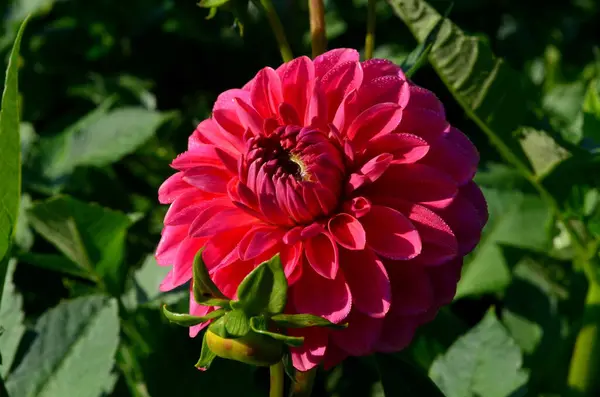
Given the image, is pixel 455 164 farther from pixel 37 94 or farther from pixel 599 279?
pixel 37 94

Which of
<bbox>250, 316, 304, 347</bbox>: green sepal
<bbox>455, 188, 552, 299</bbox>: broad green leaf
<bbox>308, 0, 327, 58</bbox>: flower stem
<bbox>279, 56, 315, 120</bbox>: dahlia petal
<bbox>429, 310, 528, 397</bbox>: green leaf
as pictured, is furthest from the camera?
<bbox>455, 188, 552, 299</bbox>: broad green leaf

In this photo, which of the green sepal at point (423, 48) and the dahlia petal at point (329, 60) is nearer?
the dahlia petal at point (329, 60)

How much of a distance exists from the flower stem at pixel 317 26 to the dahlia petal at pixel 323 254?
240 millimetres

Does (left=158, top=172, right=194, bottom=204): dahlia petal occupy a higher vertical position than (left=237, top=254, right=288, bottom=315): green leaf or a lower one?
lower

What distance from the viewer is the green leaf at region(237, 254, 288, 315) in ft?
2.22

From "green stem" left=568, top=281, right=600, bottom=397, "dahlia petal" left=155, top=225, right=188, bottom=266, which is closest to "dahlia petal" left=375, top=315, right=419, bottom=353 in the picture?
"dahlia petal" left=155, top=225, right=188, bottom=266

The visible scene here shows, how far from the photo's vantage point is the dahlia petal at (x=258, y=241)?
0.72m

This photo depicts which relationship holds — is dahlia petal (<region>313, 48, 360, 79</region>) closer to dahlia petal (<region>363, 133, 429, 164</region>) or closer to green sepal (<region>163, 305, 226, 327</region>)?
dahlia petal (<region>363, 133, 429, 164</region>)

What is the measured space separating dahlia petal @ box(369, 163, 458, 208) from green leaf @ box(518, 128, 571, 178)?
13.6 inches

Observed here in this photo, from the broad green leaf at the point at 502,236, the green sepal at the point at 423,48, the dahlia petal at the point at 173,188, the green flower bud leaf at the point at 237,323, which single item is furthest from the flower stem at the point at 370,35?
the broad green leaf at the point at 502,236

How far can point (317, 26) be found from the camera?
91 cm

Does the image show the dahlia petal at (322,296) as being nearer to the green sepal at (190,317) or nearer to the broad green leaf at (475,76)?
the green sepal at (190,317)

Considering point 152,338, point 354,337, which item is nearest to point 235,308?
point 354,337

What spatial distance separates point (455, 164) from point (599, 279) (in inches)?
16.8
